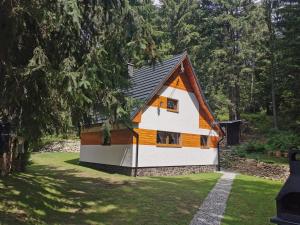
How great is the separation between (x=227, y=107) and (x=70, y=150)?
16277 mm

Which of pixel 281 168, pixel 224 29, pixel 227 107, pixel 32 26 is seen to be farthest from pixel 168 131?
pixel 224 29

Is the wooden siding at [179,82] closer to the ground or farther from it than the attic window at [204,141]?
farther from it

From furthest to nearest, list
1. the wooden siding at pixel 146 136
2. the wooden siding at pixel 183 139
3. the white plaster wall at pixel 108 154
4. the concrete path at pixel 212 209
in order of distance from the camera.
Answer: the wooden siding at pixel 183 139
the wooden siding at pixel 146 136
the white plaster wall at pixel 108 154
the concrete path at pixel 212 209

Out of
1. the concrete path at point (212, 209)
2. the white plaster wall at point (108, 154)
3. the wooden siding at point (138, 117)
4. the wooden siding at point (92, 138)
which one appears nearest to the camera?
the concrete path at point (212, 209)

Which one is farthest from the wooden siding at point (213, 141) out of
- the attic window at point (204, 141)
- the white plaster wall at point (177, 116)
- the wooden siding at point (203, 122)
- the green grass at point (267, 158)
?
the green grass at point (267, 158)

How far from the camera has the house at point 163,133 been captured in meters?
16.2

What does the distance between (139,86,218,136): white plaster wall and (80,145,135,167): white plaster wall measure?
1.58 metres

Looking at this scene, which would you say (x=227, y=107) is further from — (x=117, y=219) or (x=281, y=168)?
(x=117, y=219)

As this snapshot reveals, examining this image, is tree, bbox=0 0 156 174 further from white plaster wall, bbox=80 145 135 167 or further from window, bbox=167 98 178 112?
window, bbox=167 98 178 112

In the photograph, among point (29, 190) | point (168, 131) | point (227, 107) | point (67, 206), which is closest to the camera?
point (67, 206)

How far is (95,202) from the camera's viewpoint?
9.38m

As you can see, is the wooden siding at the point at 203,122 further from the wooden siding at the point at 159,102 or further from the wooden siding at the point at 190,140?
the wooden siding at the point at 159,102

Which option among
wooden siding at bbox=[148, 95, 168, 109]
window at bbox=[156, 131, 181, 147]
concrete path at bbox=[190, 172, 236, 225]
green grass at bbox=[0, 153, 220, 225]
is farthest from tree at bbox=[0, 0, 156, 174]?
window at bbox=[156, 131, 181, 147]

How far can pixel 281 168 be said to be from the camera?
64.7 ft
